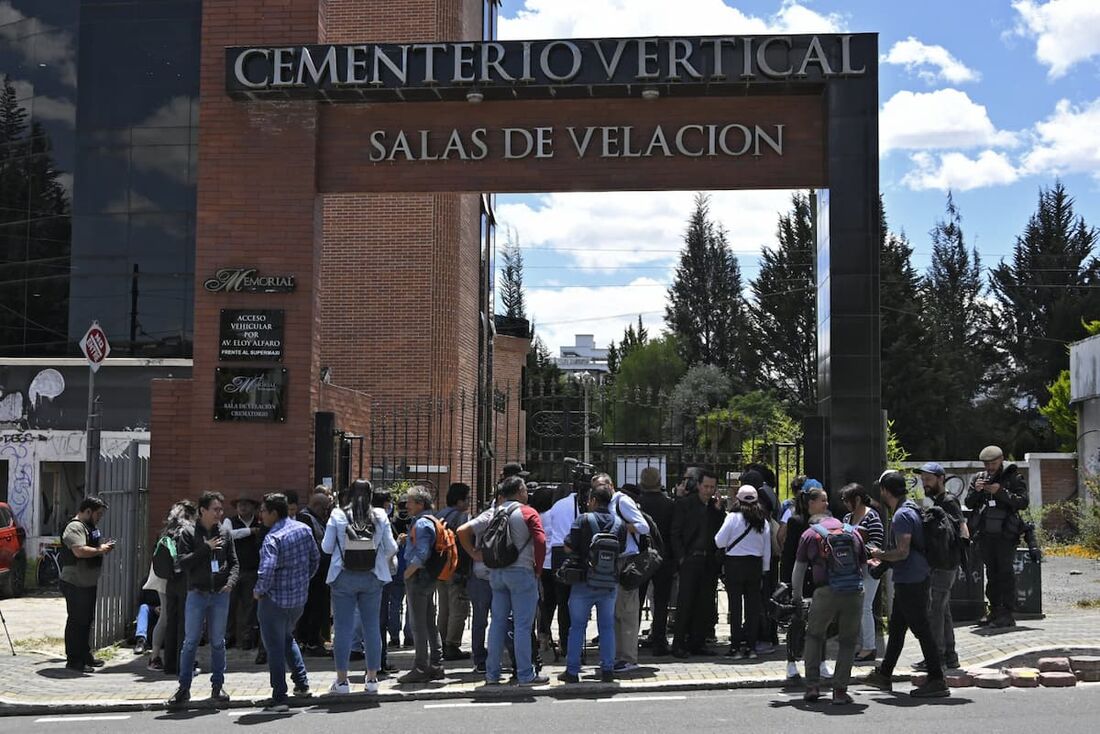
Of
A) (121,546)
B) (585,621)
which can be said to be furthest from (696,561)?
(121,546)

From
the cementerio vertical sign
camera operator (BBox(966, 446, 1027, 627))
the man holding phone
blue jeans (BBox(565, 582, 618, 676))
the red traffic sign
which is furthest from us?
the cementerio vertical sign

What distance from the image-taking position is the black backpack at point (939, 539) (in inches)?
369

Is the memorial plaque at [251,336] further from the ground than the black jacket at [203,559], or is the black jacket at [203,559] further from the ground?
the memorial plaque at [251,336]

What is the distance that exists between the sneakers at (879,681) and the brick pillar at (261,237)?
6.50 meters

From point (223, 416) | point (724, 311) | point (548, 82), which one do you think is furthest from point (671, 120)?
point (724, 311)

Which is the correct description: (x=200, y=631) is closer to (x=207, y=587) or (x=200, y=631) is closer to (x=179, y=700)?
(x=207, y=587)

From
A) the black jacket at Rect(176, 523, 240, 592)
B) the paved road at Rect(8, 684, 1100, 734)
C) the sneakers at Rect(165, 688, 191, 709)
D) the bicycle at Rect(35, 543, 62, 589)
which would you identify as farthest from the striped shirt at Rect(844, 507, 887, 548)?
the bicycle at Rect(35, 543, 62, 589)

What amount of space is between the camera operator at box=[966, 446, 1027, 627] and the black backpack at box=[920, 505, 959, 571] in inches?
104

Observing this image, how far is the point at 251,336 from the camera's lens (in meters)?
13.1

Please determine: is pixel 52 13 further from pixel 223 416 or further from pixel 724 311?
pixel 724 311

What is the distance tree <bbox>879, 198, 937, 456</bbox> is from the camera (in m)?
44.0

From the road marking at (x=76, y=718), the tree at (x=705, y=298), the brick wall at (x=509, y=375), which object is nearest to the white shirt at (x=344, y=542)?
the road marking at (x=76, y=718)

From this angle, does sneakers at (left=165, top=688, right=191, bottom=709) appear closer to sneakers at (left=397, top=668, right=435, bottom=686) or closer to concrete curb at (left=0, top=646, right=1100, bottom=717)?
concrete curb at (left=0, top=646, right=1100, bottom=717)

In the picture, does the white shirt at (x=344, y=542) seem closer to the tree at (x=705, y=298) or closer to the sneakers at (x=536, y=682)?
the sneakers at (x=536, y=682)
